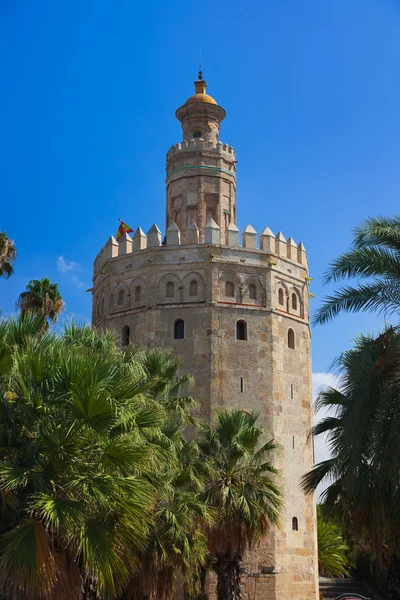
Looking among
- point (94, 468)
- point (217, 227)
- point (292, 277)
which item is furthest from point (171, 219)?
point (94, 468)

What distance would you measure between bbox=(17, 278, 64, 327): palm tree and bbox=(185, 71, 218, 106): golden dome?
373 inches

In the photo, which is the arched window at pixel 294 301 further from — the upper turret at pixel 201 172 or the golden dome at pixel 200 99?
the golden dome at pixel 200 99

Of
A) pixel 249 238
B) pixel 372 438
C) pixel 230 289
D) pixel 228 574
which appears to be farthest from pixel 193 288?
pixel 372 438

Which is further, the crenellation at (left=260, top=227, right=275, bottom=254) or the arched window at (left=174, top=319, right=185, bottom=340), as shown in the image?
the crenellation at (left=260, top=227, right=275, bottom=254)

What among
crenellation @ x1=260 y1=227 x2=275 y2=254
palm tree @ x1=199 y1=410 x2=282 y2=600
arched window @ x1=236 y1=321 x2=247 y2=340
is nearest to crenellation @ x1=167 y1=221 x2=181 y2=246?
crenellation @ x1=260 y1=227 x2=275 y2=254

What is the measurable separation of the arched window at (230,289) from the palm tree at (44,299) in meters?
6.23

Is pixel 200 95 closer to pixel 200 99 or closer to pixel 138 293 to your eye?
pixel 200 99

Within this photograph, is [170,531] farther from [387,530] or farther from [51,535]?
[51,535]

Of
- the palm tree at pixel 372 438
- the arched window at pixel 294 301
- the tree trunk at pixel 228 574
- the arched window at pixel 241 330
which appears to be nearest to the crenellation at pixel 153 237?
the arched window at pixel 241 330

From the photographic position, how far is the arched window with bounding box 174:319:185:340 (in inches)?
1043

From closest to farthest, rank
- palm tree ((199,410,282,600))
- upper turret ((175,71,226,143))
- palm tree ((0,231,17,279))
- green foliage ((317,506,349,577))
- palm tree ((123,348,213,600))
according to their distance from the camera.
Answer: palm tree ((123,348,213,600)) → palm tree ((199,410,282,600)) → palm tree ((0,231,17,279)) → upper turret ((175,71,226,143)) → green foliage ((317,506,349,577))

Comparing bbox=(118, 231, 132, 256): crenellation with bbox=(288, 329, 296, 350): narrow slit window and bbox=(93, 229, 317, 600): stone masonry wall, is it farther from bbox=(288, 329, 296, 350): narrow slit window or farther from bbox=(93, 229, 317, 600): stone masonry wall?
bbox=(288, 329, 296, 350): narrow slit window

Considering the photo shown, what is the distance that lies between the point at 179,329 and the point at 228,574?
9.98 m

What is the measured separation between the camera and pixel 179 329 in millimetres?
26656
